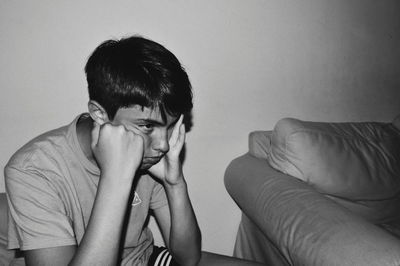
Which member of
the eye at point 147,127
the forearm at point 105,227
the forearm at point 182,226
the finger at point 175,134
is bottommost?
the forearm at point 182,226

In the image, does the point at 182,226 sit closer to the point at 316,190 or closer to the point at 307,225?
the point at 307,225

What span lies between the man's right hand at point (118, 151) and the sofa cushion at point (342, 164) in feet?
2.30

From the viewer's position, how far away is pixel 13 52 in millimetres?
1183

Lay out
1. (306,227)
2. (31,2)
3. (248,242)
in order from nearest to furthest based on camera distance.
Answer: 1. (306,227)
2. (31,2)
3. (248,242)

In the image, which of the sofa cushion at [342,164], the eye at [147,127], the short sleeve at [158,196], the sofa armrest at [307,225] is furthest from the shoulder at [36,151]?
the sofa cushion at [342,164]

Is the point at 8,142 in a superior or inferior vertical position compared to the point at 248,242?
superior

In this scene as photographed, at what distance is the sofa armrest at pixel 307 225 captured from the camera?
0.77 m

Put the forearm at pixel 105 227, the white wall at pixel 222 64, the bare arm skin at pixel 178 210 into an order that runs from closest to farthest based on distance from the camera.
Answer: the forearm at pixel 105 227
the bare arm skin at pixel 178 210
the white wall at pixel 222 64

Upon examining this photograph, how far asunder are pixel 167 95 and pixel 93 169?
0.30 metres

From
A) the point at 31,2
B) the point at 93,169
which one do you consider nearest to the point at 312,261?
the point at 93,169

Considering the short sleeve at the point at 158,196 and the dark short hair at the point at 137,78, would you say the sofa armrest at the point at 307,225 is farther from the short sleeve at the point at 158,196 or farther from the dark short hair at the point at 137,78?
the dark short hair at the point at 137,78

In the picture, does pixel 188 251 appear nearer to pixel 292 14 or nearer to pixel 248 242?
pixel 248 242

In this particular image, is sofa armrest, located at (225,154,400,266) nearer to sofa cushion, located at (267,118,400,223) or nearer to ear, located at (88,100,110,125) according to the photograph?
sofa cushion, located at (267,118,400,223)

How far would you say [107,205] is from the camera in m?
0.74
